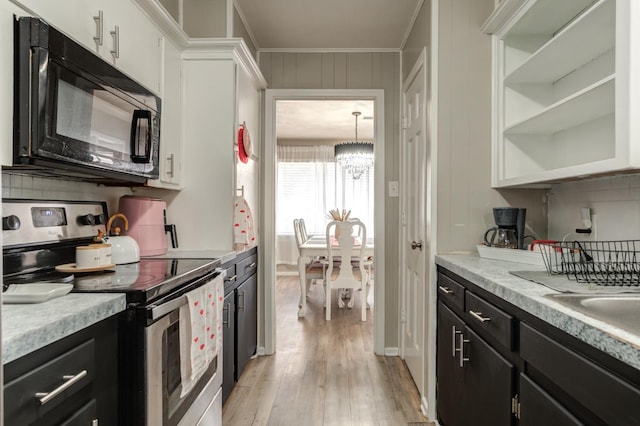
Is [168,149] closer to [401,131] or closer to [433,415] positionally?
[401,131]

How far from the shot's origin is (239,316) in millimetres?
2539

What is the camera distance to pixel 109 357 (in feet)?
3.80

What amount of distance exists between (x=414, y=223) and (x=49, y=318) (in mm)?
2214

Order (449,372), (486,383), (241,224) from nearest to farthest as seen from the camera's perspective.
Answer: (486,383), (449,372), (241,224)

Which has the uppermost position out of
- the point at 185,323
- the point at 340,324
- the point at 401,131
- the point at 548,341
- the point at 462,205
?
the point at 401,131

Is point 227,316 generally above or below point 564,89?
below

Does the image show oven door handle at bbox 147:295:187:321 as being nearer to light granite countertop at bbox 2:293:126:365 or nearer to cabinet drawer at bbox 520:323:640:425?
light granite countertop at bbox 2:293:126:365

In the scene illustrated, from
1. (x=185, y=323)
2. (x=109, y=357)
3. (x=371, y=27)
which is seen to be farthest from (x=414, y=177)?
(x=109, y=357)

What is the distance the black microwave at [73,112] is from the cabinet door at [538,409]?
61.2 inches

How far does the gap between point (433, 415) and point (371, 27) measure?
2.56 m

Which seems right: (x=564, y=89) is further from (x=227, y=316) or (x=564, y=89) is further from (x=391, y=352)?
(x=391, y=352)

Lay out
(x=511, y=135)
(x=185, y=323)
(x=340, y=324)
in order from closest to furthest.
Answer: (x=185, y=323) → (x=511, y=135) → (x=340, y=324)

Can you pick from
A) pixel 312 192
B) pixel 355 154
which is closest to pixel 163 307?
pixel 355 154

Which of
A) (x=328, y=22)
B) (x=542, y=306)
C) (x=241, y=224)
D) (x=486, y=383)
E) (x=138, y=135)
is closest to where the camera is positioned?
(x=542, y=306)
